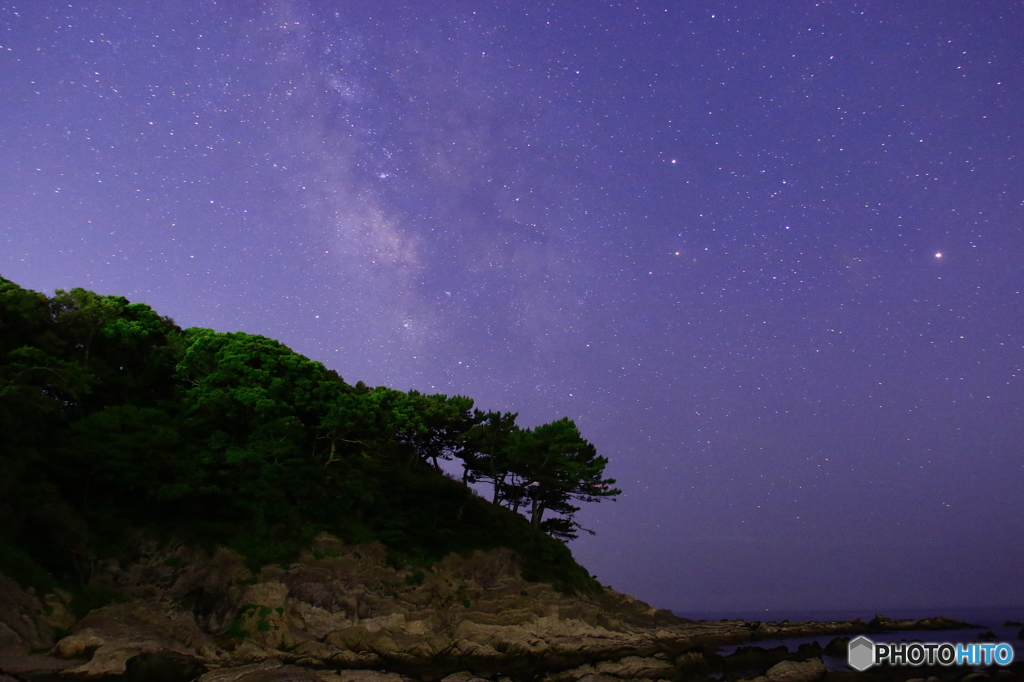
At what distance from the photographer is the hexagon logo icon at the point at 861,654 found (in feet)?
99.7

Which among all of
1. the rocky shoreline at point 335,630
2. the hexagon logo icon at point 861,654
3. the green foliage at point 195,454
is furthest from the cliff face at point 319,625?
the hexagon logo icon at point 861,654

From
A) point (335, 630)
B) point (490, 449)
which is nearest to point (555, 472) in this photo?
point (490, 449)

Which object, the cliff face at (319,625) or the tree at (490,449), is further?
the tree at (490,449)

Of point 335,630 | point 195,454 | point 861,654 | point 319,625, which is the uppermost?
point 195,454

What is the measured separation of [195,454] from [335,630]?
1062cm

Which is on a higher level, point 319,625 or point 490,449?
point 490,449

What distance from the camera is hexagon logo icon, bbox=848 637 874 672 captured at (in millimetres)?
30375

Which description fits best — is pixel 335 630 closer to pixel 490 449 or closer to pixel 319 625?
pixel 319 625

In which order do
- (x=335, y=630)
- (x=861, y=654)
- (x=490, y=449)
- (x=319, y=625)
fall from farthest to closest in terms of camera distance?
(x=490, y=449) < (x=861, y=654) < (x=335, y=630) < (x=319, y=625)

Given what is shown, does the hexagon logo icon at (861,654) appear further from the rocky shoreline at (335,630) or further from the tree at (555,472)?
the tree at (555,472)

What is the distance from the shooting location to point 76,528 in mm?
24000

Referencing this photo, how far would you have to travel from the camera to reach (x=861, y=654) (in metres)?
32.8

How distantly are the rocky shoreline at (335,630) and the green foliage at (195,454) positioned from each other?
116 cm

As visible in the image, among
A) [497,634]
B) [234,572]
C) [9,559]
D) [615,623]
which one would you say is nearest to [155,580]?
[234,572]
